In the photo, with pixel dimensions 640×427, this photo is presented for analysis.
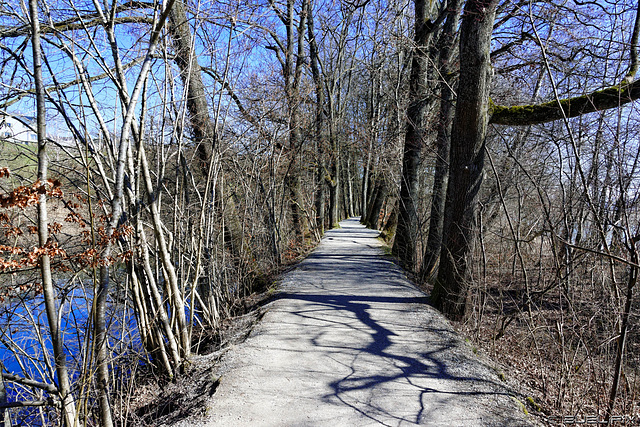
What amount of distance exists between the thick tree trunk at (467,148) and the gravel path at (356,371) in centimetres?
→ 60

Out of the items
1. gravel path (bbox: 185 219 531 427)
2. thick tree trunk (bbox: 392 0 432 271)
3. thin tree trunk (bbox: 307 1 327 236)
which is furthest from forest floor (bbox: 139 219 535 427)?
thin tree trunk (bbox: 307 1 327 236)

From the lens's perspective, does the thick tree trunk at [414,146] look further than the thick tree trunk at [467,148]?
Yes

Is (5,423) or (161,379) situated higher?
(5,423)

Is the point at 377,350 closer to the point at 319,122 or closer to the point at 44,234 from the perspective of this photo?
the point at 44,234

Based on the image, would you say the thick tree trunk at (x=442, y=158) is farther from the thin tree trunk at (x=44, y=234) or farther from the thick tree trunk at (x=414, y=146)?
the thin tree trunk at (x=44, y=234)

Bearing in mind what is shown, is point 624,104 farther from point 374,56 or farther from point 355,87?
point 355,87

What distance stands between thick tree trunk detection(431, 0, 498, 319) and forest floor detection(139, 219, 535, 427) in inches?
23.2

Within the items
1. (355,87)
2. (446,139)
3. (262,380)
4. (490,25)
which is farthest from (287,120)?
(355,87)

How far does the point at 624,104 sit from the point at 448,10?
5.09m

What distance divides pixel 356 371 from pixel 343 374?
0.50 ft

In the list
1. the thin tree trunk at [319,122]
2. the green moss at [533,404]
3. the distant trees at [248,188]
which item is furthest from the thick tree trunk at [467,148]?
the thin tree trunk at [319,122]

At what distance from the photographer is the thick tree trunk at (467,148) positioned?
17.6 ft

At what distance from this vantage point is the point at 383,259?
10.1 meters

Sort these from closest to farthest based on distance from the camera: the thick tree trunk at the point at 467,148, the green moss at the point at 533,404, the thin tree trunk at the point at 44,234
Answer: the thin tree trunk at the point at 44,234
the green moss at the point at 533,404
the thick tree trunk at the point at 467,148
